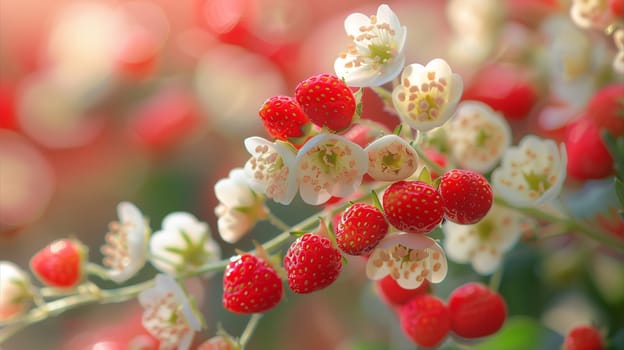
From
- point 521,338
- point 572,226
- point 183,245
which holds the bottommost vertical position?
point 521,338

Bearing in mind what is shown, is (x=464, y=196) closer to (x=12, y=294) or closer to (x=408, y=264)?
(x=408, y=264)

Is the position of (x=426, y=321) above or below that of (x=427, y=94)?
below

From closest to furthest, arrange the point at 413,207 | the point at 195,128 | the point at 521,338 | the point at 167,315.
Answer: the point at 413,207 → the point at 167,315 → the point at 521,338 → the point at 195,128

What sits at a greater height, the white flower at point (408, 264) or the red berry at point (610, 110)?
the white flower at point (408, 264)

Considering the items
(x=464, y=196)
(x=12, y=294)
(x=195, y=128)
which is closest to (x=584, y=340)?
(x=464, y=196)

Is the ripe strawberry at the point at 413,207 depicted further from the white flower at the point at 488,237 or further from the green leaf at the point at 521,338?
the green leaf at the point at 521,338

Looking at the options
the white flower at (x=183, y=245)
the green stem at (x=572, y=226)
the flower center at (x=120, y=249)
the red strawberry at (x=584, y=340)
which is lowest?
the red strawberry at (x=584, y=340)

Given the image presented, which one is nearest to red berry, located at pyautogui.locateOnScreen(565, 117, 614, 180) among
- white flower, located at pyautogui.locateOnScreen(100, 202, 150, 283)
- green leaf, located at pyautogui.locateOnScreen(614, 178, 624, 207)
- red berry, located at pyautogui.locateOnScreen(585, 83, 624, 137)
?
red berry, located at pyautogui.locateOnScreen(585, 83, 624, 137)

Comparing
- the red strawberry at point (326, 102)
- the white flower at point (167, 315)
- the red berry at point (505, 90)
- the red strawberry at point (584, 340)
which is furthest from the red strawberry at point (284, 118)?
the red berry at point (505, 90)
